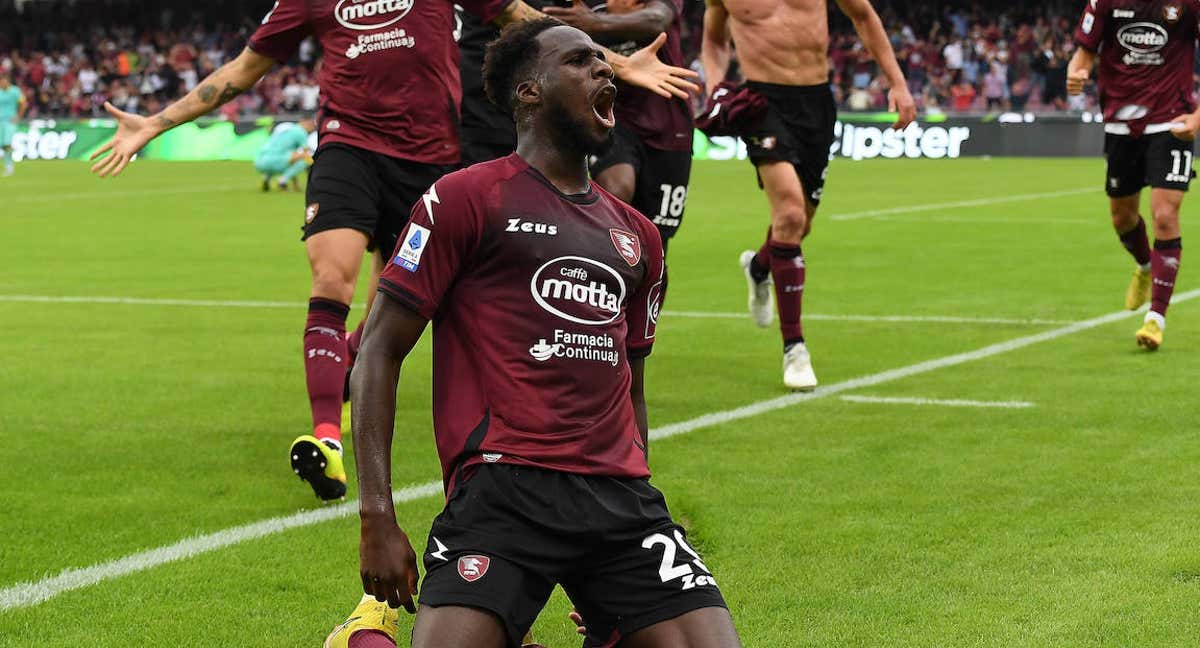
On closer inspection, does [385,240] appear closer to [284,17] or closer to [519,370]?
[284,17]

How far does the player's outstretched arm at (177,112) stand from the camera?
254 inches

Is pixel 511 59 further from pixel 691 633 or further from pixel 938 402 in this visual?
pixel 938 402

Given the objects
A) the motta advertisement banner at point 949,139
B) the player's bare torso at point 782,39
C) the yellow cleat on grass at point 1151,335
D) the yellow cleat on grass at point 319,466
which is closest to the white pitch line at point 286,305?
the yellow cleat on grass at point 1151,335

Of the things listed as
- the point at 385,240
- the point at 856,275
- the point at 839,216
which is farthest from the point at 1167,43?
the point at 839,216

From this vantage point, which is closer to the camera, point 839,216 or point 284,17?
point 284,17

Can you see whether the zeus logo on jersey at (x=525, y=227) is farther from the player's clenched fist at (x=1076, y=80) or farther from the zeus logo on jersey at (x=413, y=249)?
the player's clenched fist at (x=1076, y=80)

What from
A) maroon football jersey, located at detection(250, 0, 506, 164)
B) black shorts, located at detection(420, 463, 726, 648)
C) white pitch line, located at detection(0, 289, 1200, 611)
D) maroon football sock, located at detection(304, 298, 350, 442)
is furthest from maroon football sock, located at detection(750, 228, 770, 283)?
black shorts, located at detection(420, 463, 726, 648)

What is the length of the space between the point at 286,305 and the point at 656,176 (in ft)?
15.6

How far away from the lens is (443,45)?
7.13m

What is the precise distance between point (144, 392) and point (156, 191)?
766 inches

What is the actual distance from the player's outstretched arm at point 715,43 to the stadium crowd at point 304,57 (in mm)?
28315

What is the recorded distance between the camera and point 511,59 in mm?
3916

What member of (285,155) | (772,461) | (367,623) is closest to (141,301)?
(772,461)

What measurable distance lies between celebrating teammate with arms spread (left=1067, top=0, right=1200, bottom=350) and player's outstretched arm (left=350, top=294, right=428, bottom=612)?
7225 millimetres
